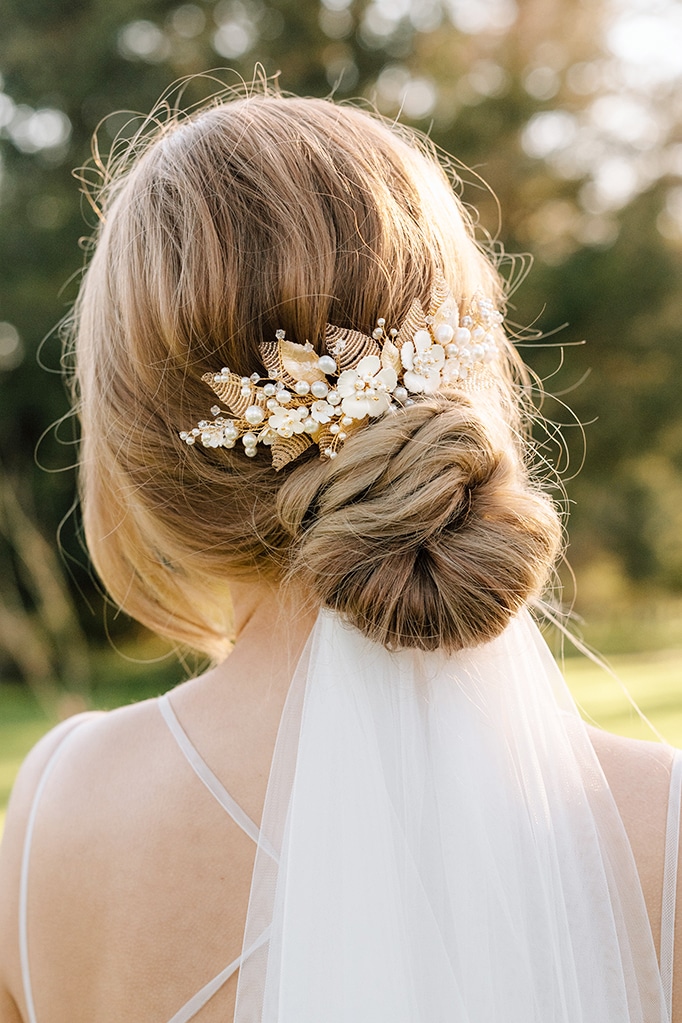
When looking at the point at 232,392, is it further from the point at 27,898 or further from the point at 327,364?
the point at 27,898

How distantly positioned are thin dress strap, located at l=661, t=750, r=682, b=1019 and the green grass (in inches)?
145

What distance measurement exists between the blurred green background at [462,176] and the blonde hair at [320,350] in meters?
10.4

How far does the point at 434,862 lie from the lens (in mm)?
1294

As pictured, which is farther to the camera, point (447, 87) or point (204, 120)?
point (447, 87)

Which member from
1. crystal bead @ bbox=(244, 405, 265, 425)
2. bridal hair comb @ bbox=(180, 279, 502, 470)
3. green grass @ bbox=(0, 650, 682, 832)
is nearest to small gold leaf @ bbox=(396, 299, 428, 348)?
bridal hair comb @ bbox=(180, 279, 502, 470)

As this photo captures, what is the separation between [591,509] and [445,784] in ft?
45.6

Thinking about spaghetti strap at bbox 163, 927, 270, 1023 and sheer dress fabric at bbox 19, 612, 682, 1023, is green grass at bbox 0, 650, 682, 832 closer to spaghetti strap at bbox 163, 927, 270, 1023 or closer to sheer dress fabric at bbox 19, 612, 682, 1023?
sheer dress fabric at bbox 19, 612, 682, 1023

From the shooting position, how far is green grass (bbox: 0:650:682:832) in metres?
7.65

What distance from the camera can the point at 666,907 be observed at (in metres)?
1.23

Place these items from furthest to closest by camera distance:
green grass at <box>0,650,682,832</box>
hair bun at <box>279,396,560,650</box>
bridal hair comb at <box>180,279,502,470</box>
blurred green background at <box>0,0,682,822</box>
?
1. blurred green background at <box>0,0,682,822</box>
2. green grass at <box>0,650,682,832</box>
3. bridal hair comb at <box>180,279,502,470</box>
4. hair bun at <box>279,396,560,650</box>

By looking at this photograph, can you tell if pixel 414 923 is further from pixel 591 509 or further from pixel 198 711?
pixel 591 509

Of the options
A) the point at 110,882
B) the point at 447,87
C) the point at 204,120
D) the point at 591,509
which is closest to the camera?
the point at 110,882

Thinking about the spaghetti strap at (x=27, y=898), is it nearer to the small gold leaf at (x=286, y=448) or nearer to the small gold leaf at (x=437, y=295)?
the small gold leaf at (x=286, y=448)

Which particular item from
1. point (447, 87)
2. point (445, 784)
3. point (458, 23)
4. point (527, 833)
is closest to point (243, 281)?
point (445, 784)
